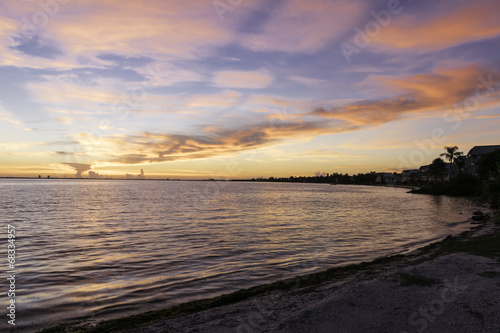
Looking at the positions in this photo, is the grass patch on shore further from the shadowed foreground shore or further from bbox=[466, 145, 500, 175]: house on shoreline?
bbox=[466, 145, 500, 175]: house on shoreline

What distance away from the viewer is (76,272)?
18.0 meters

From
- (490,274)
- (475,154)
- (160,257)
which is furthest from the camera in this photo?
(475,154)

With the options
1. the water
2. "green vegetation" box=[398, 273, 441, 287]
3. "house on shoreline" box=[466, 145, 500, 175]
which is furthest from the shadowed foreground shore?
"house on shoreline" box=[466, 145, 500, 175]

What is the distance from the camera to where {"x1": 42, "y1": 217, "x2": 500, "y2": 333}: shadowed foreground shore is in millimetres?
9305

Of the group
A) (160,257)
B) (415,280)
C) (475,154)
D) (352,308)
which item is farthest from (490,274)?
(475,154)

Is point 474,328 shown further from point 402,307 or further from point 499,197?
point 499,197

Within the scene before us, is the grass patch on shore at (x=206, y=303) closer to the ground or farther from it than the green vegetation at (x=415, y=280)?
closer to the ground

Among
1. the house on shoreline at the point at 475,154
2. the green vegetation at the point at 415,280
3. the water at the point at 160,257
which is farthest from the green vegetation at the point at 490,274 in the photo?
the house on shoreline at the point at 475,154

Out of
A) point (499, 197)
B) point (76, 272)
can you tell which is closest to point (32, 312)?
point (76, 272)

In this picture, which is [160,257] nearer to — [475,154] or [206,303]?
[206,303]

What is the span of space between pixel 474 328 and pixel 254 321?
6.71 m

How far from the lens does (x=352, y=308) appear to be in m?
10.4

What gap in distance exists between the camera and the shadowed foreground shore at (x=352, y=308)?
930 cm

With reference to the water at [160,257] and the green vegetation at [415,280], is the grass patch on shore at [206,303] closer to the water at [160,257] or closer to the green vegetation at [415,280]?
Answer: the water at [160,257]
